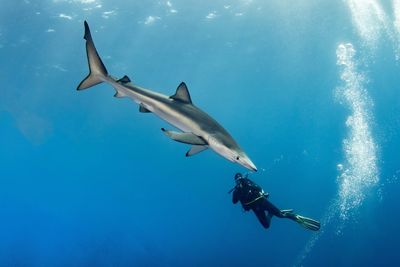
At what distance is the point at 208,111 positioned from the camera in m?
50.4

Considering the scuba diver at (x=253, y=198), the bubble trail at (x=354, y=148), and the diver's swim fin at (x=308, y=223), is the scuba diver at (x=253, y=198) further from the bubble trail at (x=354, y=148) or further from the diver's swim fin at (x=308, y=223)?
the bubble trail at (x=354, y=148)

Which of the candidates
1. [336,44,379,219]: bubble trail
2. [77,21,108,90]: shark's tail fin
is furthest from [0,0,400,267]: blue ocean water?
[77,21,108,90]: shark's tail fin

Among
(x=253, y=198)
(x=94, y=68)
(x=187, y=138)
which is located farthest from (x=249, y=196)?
(x=94, y=68)

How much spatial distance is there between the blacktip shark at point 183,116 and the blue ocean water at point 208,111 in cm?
1830

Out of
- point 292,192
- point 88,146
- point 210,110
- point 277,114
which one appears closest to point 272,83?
point 210,110

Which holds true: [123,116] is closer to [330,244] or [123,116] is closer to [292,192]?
[330,244]

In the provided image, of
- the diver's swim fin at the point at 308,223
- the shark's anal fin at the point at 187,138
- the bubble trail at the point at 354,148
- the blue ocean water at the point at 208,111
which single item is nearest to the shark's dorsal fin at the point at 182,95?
the shark's anal fin at the point at 187,138

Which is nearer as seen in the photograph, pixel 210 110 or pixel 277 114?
pixel 210 110

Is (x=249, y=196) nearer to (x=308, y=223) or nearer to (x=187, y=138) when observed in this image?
(x=308, y=223)

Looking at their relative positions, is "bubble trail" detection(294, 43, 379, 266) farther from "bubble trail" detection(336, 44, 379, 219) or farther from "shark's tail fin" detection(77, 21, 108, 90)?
"shark's tail fin" detection(77, 21, 108, 90)

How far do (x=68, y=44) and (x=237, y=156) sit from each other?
2487 cm

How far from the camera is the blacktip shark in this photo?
158 inches

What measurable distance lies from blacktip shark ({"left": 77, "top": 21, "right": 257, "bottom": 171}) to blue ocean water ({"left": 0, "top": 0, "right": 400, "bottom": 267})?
18300mm

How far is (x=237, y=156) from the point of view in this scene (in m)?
3.93
